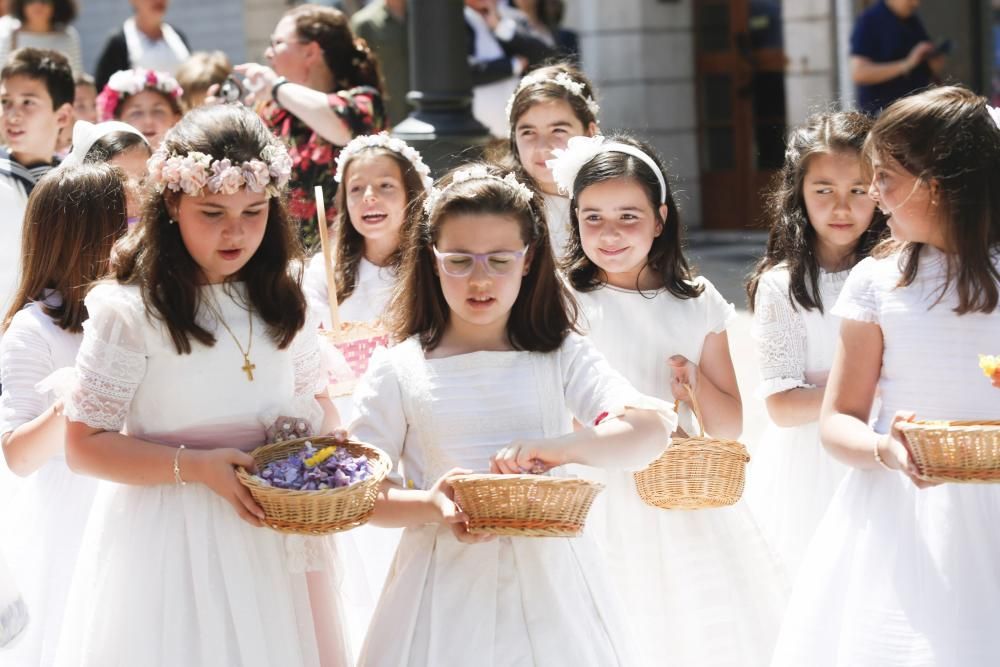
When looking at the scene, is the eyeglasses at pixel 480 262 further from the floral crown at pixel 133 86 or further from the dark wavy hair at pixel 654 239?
the floral crown at pixel 133 86

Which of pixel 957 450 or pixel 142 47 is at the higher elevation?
pixel 142 47

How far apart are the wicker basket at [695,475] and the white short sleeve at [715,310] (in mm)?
557

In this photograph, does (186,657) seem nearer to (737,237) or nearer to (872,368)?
(872,368)

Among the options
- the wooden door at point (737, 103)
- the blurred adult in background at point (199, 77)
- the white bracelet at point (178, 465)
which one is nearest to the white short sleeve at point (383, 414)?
the white bracelet at point (178, 465)

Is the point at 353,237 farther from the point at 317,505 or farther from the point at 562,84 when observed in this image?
the point at 317,505

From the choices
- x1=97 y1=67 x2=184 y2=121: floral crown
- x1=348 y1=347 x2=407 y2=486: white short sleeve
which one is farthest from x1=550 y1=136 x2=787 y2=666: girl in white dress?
x1=97 y1=67 x2=184 y2=121: floral crown

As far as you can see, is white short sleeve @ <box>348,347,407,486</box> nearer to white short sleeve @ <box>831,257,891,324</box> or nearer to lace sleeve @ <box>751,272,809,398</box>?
white short sleeve @ <box>831,257,891,324</box>

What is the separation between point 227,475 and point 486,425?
615 mm

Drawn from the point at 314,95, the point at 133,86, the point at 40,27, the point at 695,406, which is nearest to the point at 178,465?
the point at 695,406

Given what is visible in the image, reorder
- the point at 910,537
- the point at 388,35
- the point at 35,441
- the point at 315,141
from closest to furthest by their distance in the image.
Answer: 1. the point at 910,537
2. the point at 35,441
3. the point at 315,141
4. the point at 388,35

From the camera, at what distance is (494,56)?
8781 mm

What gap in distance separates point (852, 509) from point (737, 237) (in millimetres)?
12375

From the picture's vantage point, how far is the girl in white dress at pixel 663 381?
426cm

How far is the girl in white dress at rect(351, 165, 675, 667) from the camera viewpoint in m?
3.32
